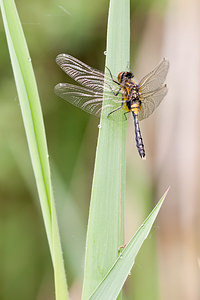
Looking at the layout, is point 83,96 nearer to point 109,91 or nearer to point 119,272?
point 109,91

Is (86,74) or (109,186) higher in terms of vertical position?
(86,74)

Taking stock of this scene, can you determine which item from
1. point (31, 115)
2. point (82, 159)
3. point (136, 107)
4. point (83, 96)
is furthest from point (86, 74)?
point (82, 159)

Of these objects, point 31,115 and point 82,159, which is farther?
point 82,159

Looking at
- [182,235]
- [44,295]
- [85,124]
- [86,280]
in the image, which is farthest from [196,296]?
[85,124]

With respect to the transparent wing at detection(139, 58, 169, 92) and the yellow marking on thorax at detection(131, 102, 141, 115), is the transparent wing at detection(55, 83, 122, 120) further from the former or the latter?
the transparent wing at detection(139, 58, 169, 92)

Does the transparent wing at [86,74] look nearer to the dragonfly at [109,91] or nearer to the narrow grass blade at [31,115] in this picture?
the dragonfly at [109,91]

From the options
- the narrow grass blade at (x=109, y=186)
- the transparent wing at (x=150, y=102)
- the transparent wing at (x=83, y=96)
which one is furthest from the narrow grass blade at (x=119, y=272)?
the transparent wing at (x=150, y=102)
